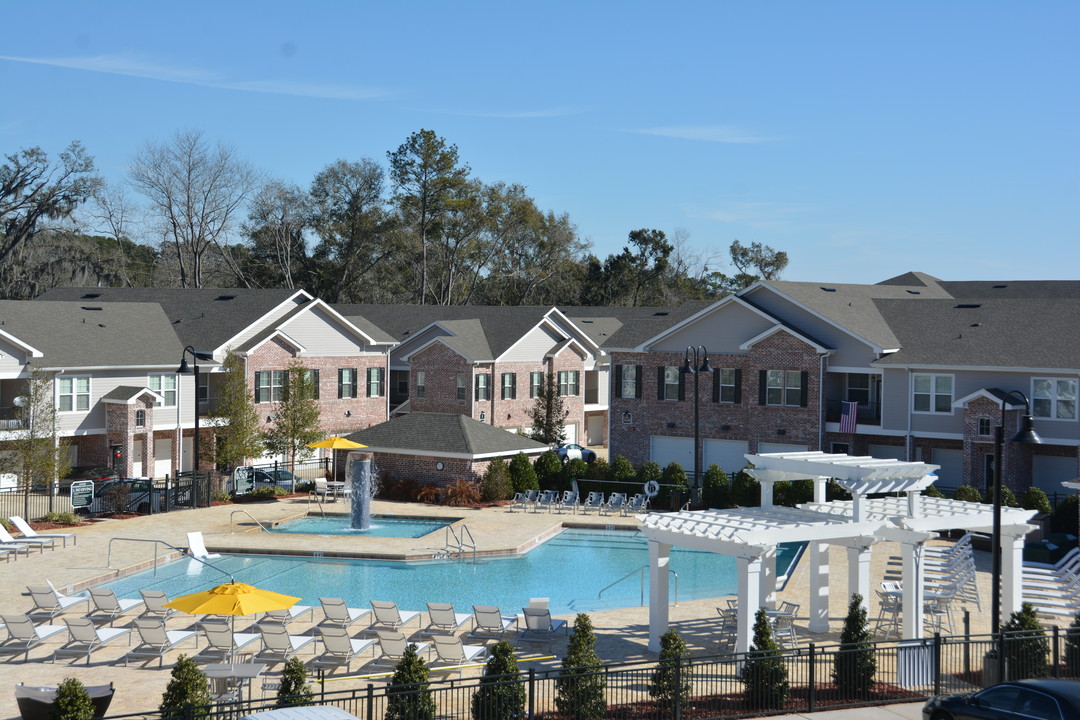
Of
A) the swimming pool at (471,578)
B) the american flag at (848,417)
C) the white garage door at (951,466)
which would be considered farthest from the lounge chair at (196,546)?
the white garage door at (951,466)

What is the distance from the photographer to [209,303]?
172 feet

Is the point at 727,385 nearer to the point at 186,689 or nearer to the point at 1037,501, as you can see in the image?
the point at 1037,501

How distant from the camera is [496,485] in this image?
1593 inches

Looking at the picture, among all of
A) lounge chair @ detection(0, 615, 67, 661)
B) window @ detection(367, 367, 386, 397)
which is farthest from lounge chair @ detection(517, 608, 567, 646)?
window @ detection(367, 367, 386, 397)

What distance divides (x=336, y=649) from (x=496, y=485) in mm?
21540

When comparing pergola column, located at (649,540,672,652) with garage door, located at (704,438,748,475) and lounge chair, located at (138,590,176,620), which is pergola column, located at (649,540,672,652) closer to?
lounge chair, located at (138,590,176,620)

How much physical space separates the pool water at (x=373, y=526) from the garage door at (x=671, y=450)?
13.3 metres

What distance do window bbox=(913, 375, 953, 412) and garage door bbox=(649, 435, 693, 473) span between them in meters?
9.69

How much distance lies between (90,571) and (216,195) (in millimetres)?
54527

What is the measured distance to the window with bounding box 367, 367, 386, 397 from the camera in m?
54.1

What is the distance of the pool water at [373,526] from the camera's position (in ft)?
116

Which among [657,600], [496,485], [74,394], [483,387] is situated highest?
[483,387]

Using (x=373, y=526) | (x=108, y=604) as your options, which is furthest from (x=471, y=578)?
(x=108, y=604)

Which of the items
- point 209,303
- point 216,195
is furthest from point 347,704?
point 216,195
